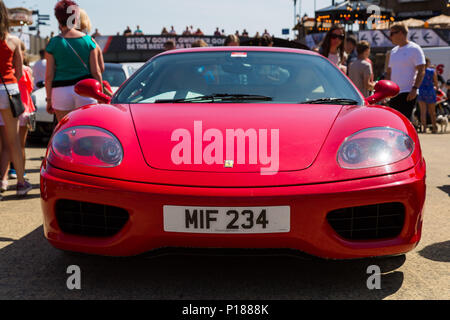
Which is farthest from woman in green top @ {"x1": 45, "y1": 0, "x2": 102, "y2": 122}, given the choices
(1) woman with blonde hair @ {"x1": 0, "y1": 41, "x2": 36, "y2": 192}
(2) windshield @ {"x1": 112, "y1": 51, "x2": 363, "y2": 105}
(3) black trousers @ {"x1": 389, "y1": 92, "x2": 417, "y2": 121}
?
(3) black trousers @ {"x1": 389, "y1": 92, "x2": 417, "y2": 121}

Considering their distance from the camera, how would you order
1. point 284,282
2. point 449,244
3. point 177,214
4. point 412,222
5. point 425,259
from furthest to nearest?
point 449,244, point 425,259, point 284,282, point 412,222, point 177,214

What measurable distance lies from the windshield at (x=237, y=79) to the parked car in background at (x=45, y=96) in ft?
15.0

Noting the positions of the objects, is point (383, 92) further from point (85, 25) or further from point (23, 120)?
point (23, 120)

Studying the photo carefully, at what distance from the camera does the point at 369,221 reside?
2.37 m

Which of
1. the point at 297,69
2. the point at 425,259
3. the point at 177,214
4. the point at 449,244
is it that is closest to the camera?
the point at 177,214

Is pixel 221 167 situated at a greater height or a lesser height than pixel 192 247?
greater

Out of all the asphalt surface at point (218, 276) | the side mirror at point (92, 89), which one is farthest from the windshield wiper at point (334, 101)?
the side mirror at point (92, 89)

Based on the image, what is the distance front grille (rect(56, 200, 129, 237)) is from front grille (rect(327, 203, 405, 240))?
90 centimetres

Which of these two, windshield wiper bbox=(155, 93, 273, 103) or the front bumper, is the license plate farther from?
windshield wiper bbox=(155, 93, 273, 103)

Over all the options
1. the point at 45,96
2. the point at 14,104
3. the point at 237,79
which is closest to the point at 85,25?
the point at 14,104

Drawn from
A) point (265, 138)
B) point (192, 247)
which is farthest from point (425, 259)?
point (192, 247)
